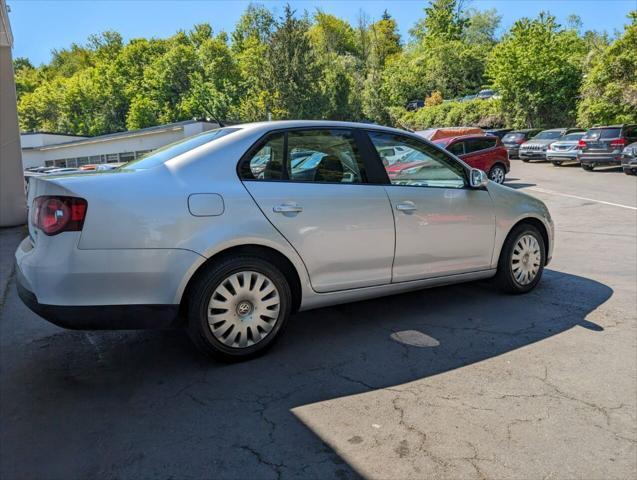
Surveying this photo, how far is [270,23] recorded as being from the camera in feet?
257

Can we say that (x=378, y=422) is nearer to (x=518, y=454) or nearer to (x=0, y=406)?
(x=518, y=454)

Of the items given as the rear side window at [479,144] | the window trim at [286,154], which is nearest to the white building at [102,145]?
the rear side window at [479,144]

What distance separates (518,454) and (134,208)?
8.27 feet

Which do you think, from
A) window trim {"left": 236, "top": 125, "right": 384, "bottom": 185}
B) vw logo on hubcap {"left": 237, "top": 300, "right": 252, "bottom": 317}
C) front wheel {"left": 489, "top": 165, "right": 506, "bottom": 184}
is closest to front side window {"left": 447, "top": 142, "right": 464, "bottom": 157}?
front wheel {"left": 489, "top": 165, "right": 506, "bottom": 184}

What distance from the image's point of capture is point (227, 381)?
3.23 meters

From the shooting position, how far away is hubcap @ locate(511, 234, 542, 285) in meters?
4.87

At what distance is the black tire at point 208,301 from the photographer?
325 cm

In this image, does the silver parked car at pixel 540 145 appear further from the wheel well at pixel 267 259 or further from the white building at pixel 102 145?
the wheel well at pixel 267 259

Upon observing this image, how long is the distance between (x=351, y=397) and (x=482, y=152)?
13658 mm

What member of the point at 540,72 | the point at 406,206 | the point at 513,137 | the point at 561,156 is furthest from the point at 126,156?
the point at 406,206

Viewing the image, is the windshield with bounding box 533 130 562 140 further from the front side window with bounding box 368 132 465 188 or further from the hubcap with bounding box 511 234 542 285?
the front side window with bounding box 368 132 465 188

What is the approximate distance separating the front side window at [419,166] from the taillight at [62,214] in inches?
89.4

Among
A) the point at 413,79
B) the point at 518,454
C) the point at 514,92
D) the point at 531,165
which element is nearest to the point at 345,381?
the point at 518,454

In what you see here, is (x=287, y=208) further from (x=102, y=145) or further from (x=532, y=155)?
(x=102, y=145)
